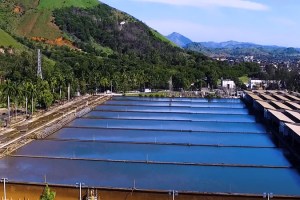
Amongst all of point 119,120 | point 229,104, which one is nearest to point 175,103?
point 229,104

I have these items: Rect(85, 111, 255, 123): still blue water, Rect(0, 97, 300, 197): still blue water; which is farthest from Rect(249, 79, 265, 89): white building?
Rect(0, 97, 300, 197): still blue water

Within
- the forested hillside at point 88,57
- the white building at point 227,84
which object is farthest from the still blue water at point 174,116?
the white building at point 227,84

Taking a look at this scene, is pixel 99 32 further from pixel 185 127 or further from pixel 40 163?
pixel 40 163

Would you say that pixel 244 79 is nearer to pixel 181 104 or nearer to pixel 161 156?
pixel 181 104

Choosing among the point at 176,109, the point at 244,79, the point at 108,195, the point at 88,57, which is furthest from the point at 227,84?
the point at 108,195

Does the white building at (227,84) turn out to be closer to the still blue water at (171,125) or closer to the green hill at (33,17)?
the still blue water at (171,125)

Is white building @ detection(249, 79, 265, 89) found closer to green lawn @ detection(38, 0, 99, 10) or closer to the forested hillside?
the forested hillside

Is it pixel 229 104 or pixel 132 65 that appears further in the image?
pixel 132 65
